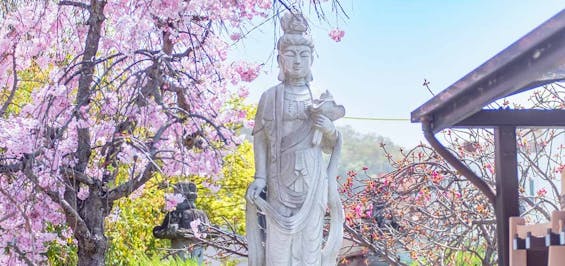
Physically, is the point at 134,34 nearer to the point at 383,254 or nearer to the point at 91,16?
the point at 91,16

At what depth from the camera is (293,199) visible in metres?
5.29

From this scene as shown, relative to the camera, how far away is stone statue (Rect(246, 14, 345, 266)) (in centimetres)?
524

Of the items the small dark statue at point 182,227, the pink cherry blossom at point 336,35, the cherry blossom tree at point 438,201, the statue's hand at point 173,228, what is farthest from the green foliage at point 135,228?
the pink cherry blossom at point 336,35

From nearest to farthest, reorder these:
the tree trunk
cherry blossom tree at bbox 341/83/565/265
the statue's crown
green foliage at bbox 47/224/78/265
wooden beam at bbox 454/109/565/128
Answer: wooden beam at bbox 454/109/565/128 < the statue's crown < the tree trunk < cherry blossom tree at bbox 341/83/565/265 < green foliage at bbox 47/224/78/265

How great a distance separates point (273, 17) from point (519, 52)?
1.04 metres

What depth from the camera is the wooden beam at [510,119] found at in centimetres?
480

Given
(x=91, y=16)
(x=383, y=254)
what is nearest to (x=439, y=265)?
(x=383, y=254)

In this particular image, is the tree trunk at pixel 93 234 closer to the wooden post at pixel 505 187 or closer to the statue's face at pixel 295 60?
the statue's face at pixel 295 60

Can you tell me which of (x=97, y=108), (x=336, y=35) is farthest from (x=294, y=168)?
(x=336, y=35)

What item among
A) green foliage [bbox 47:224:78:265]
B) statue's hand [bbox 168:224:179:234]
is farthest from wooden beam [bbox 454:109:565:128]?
green foliage [bbox 47:224:78:265]

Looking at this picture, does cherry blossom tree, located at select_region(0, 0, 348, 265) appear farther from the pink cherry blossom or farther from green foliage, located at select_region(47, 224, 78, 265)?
green foliage, located at select_region(47, 224, 78, 265)

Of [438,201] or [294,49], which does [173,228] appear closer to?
[438,201]

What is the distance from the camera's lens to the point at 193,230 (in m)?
8.21

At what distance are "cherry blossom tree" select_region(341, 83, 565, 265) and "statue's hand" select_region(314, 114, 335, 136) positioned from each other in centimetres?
240
